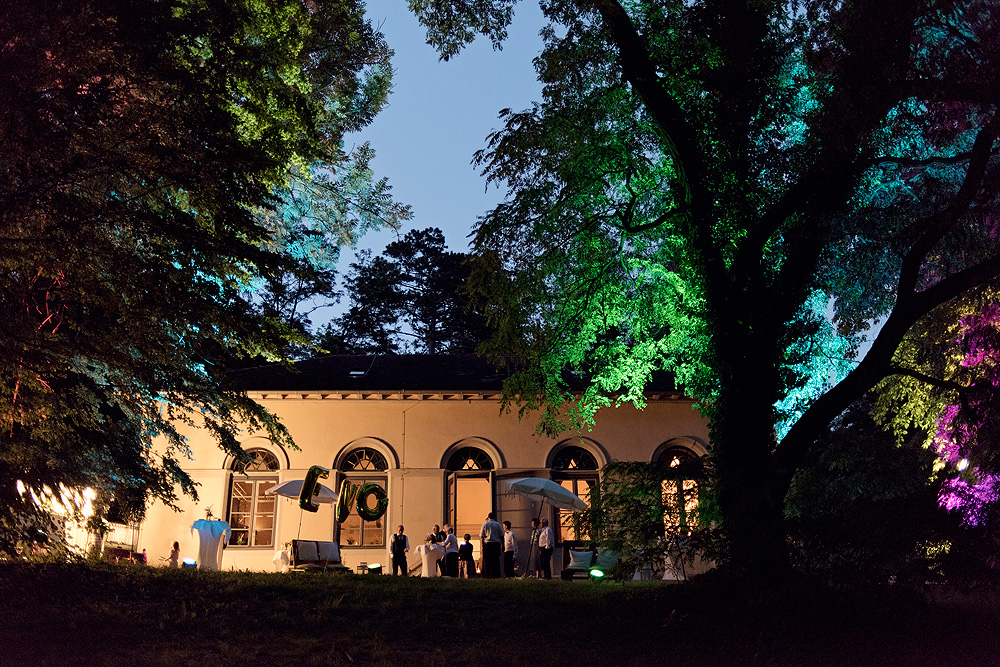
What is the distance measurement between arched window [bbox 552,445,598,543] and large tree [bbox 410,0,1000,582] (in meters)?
8.15

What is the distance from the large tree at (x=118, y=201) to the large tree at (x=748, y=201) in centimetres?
459

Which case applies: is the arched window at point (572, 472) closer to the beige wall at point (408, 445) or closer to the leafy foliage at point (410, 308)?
the beige wall at point (408, 445)

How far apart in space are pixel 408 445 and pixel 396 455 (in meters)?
0.42

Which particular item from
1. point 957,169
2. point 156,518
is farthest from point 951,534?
point 156,518

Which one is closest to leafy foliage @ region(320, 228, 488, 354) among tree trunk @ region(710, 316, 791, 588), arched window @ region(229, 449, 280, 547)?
arched window @ region(229, 449, 280, 547)

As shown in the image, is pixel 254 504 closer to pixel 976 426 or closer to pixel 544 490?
pixel 544 490

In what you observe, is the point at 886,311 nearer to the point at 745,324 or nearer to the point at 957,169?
the point at 957,169

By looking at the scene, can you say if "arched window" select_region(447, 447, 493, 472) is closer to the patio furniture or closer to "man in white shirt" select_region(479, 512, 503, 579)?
"man in white shirt" select_region(479, 512, 503, 579)

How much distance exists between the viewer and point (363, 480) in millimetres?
22125

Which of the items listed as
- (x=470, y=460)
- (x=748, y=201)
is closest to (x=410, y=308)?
(x=470, y=460)

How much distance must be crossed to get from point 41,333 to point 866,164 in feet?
29.7

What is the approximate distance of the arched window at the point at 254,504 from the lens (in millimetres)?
21750

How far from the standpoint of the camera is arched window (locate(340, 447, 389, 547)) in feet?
71.7

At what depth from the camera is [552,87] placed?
40.6 feet
